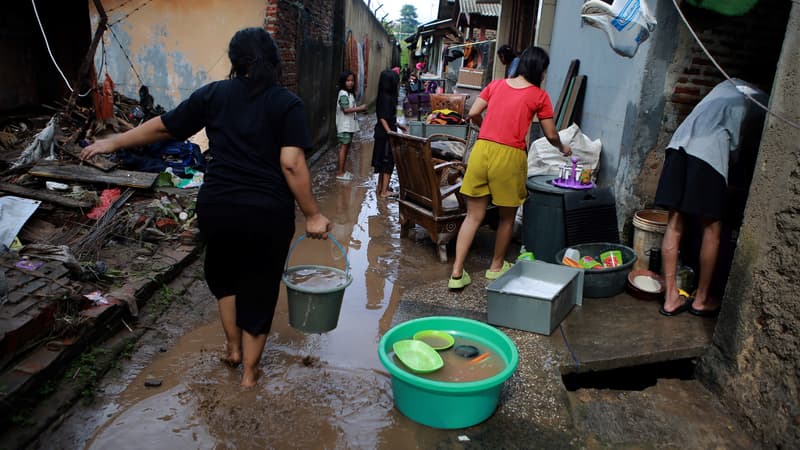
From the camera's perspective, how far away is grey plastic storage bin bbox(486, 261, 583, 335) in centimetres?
329

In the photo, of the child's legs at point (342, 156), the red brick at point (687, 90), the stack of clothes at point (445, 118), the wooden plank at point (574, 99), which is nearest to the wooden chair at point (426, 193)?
the wooden plank at point (574, 99)

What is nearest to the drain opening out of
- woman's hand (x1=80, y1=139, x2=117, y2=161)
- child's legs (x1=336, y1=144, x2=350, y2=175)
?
woman's hand (x1=80, y1=139, x2=117, y2=161)

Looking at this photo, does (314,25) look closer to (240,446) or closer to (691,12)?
(691,12)

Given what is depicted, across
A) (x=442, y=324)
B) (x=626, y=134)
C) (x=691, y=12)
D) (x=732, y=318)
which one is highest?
(x=691, y=12)

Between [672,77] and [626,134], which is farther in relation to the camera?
[626,134]

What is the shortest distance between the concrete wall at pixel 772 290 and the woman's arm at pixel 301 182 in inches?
86.1

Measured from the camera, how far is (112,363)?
126 inches

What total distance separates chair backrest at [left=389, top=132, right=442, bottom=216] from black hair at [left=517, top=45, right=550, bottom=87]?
3.53 feet

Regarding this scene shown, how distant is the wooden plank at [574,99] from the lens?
5.62m

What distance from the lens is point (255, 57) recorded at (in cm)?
262

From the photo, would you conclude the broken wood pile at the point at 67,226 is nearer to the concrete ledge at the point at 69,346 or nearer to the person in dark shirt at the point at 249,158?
the concrete ledge at the point at 69,346

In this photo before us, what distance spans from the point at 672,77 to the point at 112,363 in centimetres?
434

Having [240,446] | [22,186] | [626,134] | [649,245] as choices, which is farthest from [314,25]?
[240,446]

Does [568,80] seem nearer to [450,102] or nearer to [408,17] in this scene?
[450,102]
